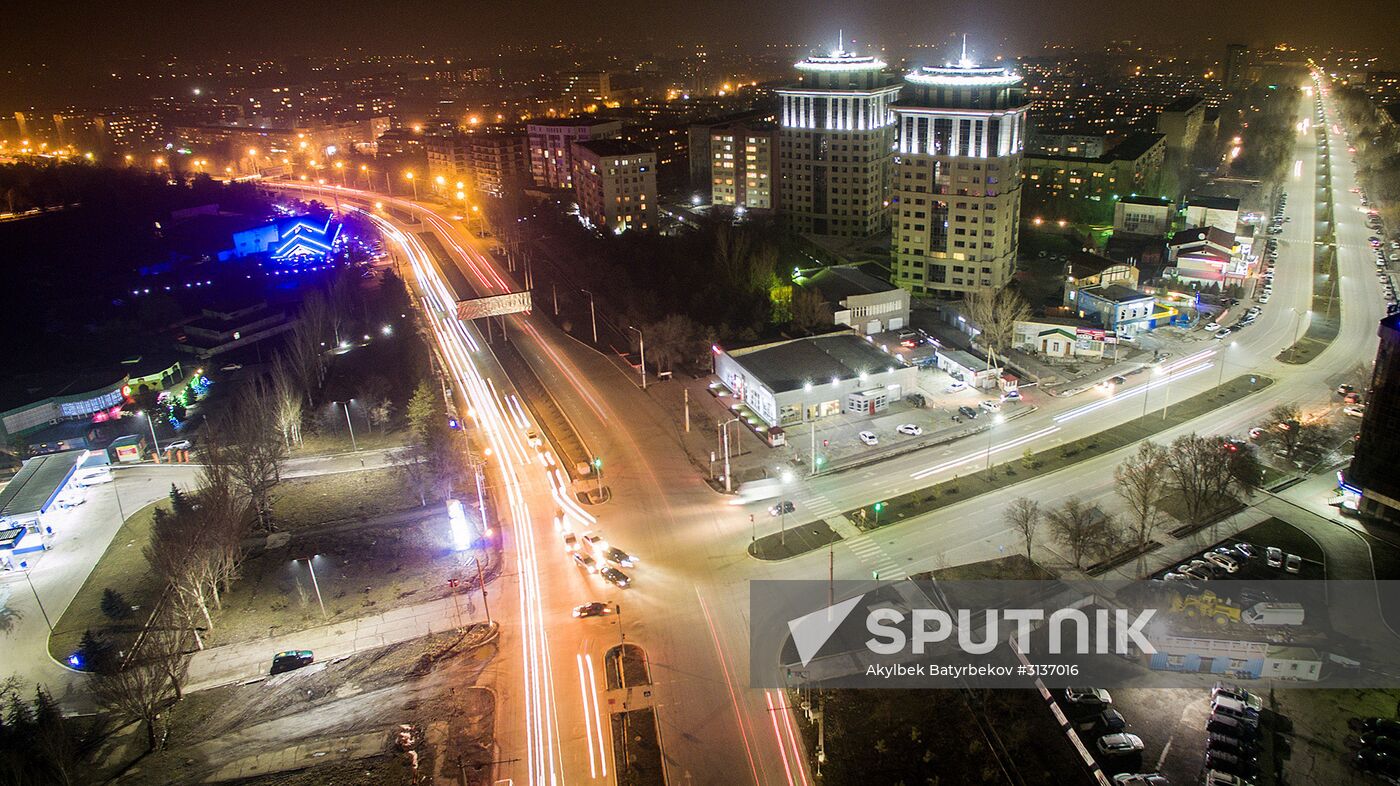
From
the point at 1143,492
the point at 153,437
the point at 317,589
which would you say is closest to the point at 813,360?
the point at 1143,492

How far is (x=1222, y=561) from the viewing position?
27078 mm

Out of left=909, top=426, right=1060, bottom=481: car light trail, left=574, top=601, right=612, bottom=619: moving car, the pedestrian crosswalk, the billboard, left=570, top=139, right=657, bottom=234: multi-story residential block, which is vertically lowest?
left=574, top=601, right=612, bottom=619: moving car

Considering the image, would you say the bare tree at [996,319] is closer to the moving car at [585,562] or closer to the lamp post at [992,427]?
the lamp post at [992,427]

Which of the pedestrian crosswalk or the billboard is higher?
the billboard

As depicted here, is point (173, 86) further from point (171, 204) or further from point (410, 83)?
point (171, 204)

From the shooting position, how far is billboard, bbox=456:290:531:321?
43156 mm

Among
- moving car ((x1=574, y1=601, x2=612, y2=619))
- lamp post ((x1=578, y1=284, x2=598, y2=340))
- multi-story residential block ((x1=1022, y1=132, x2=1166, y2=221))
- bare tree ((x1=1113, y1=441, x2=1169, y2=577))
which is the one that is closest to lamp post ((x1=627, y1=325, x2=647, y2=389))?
lamp post ((x1=578, y1=284, x2=598, y2=340))

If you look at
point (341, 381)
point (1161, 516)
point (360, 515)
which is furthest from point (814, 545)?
point (341, 381)

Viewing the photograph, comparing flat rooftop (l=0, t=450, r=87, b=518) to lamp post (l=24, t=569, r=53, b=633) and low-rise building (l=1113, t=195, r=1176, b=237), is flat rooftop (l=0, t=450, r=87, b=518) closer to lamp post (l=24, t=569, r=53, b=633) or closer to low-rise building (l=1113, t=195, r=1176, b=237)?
lamp post (l=24, t=569, r=53, b=633)

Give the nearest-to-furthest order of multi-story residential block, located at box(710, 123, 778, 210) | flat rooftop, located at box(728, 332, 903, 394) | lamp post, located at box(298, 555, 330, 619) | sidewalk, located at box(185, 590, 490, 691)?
sidewalk, located at box(185, 590, 490, 691) → lamp post, located at box(298, 555, 330, 619) → flat rooftop, located at box(728, 332, 903, 394) → multi-story residential block, located at box(710, 123, 778, 210)

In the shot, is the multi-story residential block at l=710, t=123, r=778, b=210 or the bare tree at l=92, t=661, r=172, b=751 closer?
the bare tree at l=92, t=661, r=172, b=751

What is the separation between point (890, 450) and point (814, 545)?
8681 mm

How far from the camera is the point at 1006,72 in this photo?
48281mm

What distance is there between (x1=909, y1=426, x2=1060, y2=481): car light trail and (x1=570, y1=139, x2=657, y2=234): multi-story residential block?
45.9m
